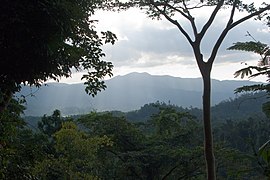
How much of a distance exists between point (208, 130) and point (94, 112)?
32.3ft

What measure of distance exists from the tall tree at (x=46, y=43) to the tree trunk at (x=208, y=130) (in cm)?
326

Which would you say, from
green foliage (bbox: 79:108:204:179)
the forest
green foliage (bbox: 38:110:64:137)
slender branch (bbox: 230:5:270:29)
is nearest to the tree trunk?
the forest

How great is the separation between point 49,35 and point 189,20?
4743mm

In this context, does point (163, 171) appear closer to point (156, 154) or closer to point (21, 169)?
point (156, 154)

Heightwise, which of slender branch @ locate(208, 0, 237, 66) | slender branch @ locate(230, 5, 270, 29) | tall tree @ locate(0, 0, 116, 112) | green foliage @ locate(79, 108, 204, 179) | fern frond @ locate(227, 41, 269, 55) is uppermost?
slender branch @ locate(230, 5, 270, 29)

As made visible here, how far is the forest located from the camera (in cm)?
259

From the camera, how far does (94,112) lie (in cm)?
1562

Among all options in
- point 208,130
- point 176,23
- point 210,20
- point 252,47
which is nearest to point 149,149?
point 176,23

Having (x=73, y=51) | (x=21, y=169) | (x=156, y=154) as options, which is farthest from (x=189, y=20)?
(x=156, y=154)

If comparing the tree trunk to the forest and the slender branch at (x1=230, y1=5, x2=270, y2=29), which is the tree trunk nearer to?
the forest

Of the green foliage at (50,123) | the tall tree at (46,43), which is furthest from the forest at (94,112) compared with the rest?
the green foliage at (50,123)

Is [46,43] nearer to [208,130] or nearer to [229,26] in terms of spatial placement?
[208,130]

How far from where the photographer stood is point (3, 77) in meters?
2.87

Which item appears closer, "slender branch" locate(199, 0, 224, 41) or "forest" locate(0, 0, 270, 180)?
"forest" locate(0, 0, 270, 180)
